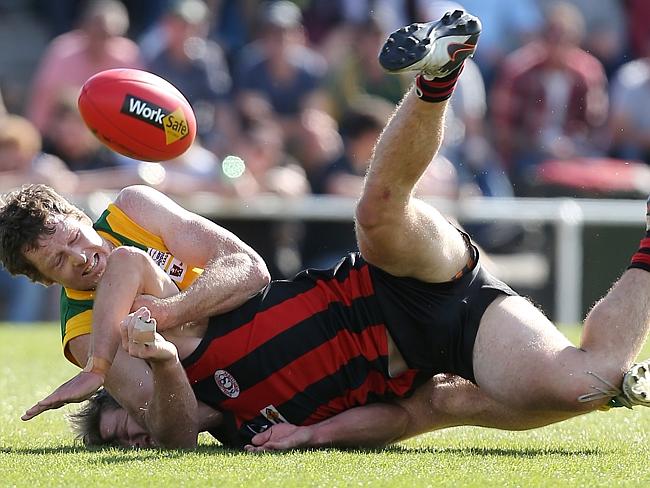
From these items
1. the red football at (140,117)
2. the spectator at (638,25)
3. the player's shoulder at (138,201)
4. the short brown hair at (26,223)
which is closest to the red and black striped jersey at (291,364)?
the player's shoulder at (138,201)

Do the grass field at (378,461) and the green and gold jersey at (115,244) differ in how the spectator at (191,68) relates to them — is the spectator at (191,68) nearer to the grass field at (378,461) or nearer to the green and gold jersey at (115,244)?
the grass field at (378,461)

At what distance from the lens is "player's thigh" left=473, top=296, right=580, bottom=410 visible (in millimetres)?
4535

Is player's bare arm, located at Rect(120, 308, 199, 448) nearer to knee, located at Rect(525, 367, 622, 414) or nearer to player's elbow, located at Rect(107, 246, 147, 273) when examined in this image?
player's elbow, located at Rect(107, 246, 147, 273)

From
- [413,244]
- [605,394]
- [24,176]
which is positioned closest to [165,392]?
[413,244]

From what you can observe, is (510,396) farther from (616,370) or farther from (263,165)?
(263,165)

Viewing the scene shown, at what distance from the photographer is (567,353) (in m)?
4.60

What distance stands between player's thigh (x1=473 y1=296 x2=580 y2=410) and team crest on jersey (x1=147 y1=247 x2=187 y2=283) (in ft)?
3.77

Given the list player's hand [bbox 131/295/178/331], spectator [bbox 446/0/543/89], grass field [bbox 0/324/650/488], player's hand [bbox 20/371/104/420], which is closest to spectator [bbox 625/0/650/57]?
spectator [bbox 446/0/543/89]

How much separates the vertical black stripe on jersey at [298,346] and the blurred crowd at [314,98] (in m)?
5.00

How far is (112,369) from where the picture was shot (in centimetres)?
462

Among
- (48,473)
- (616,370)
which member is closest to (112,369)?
(48,473)

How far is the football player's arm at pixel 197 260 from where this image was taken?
467cm

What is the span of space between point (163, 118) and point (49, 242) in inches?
37.1

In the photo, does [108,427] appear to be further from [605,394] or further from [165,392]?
[605,394]
